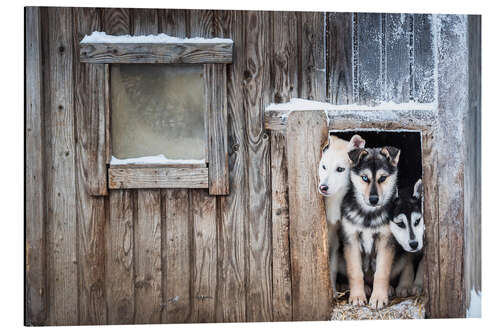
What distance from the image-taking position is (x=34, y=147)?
11.5 ft

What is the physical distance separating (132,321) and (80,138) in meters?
1.23

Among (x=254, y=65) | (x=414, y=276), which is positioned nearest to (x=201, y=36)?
(x=254, y=65)

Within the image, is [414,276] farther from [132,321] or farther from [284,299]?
[132,321]

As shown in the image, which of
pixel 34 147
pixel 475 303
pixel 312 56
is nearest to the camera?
pixel 34 147

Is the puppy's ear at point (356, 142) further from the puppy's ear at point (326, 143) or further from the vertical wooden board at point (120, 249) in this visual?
the vertical wooden board at point (120, 249)

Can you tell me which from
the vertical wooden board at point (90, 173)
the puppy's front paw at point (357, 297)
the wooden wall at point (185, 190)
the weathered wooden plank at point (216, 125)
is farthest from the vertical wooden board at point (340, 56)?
the vertical wooden board at point (90, 173)

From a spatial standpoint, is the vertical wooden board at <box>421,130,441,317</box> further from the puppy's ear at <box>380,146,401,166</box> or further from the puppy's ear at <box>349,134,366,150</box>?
the puppy's ear at <box>349,134,366,150</box>

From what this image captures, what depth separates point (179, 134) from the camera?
3.56m

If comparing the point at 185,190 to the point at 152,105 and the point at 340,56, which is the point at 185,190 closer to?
the point at 152,105

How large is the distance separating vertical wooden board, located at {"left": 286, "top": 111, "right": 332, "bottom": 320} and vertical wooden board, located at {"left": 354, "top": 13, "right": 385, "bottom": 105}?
13.3 inches

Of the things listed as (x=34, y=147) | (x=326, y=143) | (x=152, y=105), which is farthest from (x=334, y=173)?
(x=34, y=147)

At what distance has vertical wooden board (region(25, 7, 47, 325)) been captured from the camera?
11.5 feet

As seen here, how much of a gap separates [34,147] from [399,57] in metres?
2.42

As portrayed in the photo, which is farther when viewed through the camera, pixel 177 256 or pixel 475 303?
pixel 475 303
